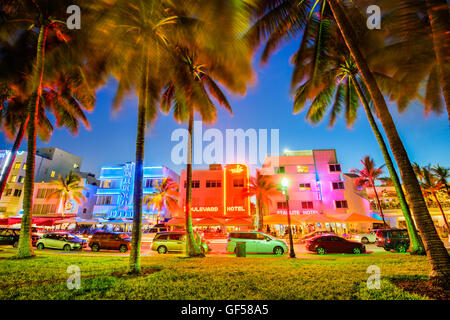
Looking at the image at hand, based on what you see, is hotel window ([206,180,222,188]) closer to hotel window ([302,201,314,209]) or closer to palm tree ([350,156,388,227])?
hotel window ([302,201,314,209])

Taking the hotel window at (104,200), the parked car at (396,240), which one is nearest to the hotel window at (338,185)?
the parked car at (396,240)

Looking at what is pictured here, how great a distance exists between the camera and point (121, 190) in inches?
1715

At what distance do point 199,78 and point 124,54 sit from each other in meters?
6.69

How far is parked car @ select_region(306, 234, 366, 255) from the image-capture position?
16.3 m

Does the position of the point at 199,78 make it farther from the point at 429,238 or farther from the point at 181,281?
the point at 429,238

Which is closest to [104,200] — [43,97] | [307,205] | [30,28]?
[43,97]

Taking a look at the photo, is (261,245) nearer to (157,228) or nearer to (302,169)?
(157,228)

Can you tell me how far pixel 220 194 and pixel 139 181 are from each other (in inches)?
1100

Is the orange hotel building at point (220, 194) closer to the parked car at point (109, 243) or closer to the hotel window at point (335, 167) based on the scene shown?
the hotel window at point (335, 167)

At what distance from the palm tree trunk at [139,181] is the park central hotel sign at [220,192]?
88.5 ft

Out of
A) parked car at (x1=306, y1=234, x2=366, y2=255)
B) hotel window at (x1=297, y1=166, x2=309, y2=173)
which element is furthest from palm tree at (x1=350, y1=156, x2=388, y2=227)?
parked car at (x1=306, y1=234, x2=366, y2=255)

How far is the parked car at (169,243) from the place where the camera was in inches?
664

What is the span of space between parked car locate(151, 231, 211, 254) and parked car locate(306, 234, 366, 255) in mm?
8771
